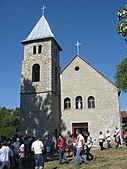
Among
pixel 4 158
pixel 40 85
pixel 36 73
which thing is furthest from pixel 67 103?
pixel 4 158

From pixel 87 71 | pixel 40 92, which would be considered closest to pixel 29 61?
pixel 40 92

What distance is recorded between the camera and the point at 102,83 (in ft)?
84.5

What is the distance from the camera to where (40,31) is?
2856 centimetres

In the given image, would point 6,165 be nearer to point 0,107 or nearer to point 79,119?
point 79,119

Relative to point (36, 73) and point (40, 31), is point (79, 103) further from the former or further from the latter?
point (40, 31)

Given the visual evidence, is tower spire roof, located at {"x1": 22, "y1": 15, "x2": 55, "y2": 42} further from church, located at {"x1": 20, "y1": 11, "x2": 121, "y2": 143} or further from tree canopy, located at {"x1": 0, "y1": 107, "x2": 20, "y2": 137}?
tree canopy, located at {"x1": 0, "y1": 107, "x2": 20, "y2": 137}

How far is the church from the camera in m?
24.1

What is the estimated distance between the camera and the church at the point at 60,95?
24125mm

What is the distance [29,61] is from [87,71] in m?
7.03

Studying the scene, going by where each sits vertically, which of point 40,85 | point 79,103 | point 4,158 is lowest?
point 4,158

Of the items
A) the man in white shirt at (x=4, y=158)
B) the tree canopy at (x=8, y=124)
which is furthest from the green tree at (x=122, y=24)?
the tree canopy at (x=8, y=124)

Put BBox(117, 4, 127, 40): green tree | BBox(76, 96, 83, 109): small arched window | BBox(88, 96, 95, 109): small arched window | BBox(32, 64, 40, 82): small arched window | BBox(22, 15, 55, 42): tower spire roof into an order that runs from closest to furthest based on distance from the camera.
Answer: BBox(117, 4, 127, 40): green tree
BBox(88, 96, 95, 109): small arched window
BBox(76, 96, 83, 109): small arched window
BBox(32, 64, 40, 82): small arched window
BBox(22, 15, 55, 42): tower spire roof

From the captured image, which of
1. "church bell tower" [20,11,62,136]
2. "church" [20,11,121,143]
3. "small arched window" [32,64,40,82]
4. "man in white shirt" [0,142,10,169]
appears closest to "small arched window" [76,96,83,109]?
"church" [20,11,121,143]

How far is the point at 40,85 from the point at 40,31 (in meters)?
7.77
